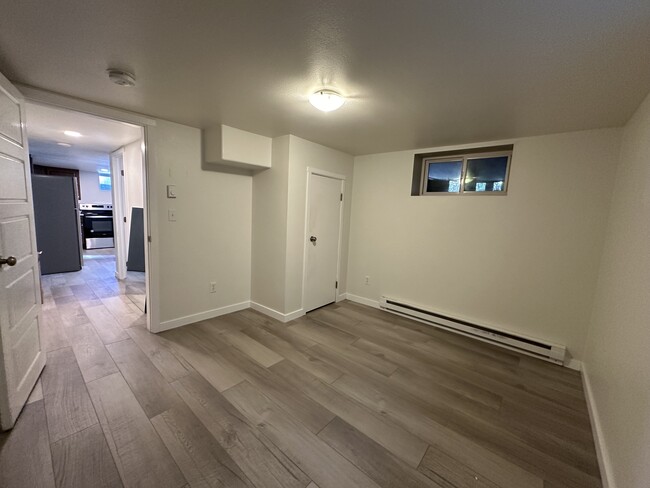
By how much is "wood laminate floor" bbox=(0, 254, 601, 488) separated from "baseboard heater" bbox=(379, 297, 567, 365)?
13cm

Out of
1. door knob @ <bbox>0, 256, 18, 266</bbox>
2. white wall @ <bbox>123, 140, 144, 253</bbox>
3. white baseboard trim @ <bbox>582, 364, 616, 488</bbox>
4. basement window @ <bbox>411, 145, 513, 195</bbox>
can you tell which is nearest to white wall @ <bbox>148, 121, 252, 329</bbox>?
door knob @ <bbox>0, 256, 18, 266</bbox>

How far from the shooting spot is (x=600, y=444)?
156cm

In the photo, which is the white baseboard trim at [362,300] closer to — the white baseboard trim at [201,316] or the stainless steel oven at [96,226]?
the white baseboard trim at [201,316]

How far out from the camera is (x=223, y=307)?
10.9 ft

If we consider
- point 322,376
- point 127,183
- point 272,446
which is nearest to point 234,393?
point 272,446

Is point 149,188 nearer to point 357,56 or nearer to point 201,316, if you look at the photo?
point 201,316

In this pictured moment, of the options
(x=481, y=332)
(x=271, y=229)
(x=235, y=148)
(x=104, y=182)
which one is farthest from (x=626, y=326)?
(x=104, y=182)

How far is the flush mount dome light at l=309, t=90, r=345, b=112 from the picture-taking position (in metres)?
1.81

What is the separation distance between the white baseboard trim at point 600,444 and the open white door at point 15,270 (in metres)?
3.31

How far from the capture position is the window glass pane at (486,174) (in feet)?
9.36

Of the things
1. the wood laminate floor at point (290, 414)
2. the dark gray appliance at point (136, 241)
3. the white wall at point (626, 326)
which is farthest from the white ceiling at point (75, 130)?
the white wall at point (626, 326)

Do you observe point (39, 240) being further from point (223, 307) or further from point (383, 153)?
point (383, 153)

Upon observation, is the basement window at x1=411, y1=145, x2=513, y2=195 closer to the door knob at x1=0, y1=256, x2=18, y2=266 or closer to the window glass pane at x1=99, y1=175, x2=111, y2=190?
the door knob at x1=0, y1=256, x2=18, y2=266

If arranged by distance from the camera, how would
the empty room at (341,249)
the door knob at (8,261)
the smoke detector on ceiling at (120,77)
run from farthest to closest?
the smoke detector on ceiling at (120,77) < the door knob at (8,261) < the empty room at (341,249)
